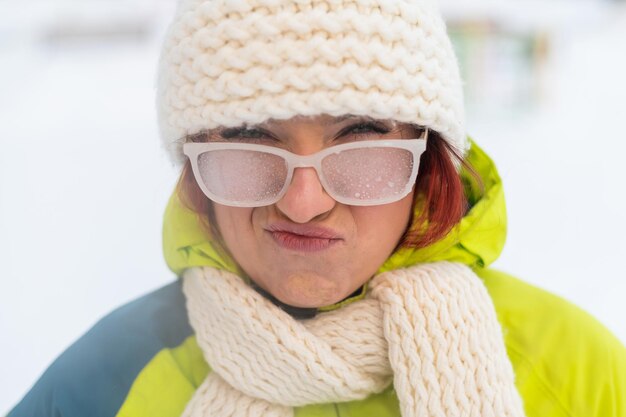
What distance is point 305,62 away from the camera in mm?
672

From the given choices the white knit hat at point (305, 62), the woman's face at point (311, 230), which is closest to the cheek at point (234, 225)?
the woman's face at point (311, 230)

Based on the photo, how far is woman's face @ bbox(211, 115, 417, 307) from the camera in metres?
0.71

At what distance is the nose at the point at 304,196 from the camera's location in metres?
0.70

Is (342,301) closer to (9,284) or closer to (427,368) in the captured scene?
(427,368)

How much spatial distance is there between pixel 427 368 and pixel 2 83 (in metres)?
3.57

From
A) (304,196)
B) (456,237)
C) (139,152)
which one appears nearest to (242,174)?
(304,196)

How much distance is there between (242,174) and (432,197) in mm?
287

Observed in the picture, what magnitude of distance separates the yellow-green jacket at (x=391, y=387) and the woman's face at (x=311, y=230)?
0.06 meters

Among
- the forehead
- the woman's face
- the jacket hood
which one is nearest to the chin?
the woman's face

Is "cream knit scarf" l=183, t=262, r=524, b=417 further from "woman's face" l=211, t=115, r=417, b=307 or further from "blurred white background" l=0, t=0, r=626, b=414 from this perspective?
"blurred white background" l=0, t=0, r=626, b=414

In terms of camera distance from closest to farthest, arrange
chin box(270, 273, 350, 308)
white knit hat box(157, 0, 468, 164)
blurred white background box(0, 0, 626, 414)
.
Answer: white knit hat box(157, 0, 468, 164) < chin box(270, 273, 350, 308) < blurred white background box(0, 0, 626, 414)

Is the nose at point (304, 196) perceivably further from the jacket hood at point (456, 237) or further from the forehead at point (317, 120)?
the jacket hood at point (456, 237)

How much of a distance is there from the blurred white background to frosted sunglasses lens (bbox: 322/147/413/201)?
340 mm

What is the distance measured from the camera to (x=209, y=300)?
849 millimetres
